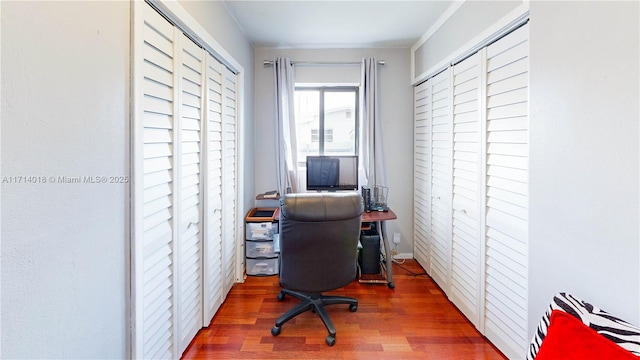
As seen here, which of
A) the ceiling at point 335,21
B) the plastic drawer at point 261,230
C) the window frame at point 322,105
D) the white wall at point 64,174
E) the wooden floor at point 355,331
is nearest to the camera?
the white wall at point 64,174

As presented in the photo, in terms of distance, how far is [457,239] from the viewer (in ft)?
7.91

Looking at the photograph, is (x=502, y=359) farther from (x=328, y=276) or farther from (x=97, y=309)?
(x=97, y=309)

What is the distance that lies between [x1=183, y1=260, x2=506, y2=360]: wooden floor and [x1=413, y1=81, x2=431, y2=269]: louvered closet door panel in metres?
0.60

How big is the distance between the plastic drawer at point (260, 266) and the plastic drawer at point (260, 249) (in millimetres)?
60

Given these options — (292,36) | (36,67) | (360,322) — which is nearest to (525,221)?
(360,322)

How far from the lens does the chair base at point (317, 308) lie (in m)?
2.04

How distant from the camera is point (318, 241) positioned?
1971 mm

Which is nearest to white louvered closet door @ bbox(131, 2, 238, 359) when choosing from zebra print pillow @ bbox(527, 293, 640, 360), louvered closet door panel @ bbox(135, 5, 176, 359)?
louvered closet door panel @ bbox(135, 5, 176, 359)

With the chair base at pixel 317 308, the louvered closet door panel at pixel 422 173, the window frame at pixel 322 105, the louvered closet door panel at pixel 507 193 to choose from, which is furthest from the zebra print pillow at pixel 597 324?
the window frame at pixel 322 105

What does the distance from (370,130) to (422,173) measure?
75cm

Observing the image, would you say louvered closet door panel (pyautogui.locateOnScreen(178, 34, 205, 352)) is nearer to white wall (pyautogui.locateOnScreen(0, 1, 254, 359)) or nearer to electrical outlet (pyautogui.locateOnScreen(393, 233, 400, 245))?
white wall (pyautogui.locateOnScreen(0, 1, 254, 359))

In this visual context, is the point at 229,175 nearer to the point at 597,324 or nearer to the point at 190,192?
the point at 190,192

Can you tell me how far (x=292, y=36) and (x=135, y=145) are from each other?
2314mm

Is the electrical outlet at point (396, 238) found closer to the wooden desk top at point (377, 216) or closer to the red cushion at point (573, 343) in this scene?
the wooden desk top at point (377, 216)
